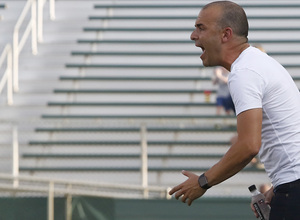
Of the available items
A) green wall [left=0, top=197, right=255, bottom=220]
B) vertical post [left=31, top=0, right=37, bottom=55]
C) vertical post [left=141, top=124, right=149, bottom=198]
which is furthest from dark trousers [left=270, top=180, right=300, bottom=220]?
vertical post [left=31, top=0, right=37, bottom=55]

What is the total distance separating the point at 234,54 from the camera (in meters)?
3.71

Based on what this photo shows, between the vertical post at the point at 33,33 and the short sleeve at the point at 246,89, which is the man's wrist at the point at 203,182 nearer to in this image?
the short sleeve at the point at 246,89

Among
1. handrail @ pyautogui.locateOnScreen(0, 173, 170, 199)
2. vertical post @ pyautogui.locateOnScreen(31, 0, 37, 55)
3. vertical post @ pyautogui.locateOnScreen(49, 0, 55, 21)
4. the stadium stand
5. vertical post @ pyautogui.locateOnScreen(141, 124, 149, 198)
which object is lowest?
handrail @ pyautogui.locateOnScreen(0, 173, 170, 199)

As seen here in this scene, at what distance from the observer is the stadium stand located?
10.0 metres

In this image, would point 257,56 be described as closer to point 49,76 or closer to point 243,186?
point 243,186

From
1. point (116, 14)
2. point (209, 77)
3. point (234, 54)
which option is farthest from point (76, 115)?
point (234, 54)

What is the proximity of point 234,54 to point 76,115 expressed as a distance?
302 inches

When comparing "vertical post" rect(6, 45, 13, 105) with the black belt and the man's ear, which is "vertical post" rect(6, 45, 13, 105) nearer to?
the man's ear

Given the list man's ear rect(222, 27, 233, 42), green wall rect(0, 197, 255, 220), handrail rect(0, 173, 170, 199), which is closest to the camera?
man's ear rect(222, 27, 233, 42)

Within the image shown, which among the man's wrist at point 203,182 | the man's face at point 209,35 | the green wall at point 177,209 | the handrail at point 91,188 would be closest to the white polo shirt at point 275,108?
the man's face at point 209,35

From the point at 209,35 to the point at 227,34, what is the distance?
75 millimetres

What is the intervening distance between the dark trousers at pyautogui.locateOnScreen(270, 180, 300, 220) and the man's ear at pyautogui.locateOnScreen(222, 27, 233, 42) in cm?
64

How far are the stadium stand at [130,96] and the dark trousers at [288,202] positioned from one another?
5.19m

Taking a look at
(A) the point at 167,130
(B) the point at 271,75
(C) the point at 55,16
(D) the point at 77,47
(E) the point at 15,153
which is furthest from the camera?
(C) the point at 55,16
